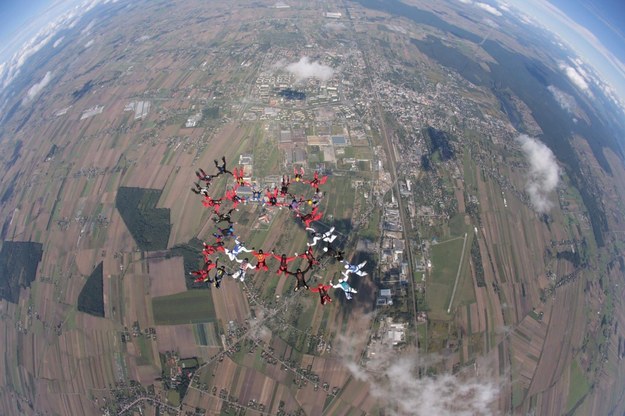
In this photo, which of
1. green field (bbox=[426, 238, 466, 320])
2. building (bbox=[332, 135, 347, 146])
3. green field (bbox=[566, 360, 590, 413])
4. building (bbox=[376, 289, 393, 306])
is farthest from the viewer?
building (bbox=[332, 135, 347, 146])

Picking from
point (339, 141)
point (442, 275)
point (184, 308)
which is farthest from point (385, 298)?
point (339, 141)

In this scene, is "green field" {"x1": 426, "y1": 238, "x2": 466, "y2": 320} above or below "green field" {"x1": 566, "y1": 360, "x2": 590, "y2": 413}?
above

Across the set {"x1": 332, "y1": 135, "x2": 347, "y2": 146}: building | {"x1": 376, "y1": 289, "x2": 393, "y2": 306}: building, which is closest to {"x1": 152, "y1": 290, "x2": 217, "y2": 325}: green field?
{"x1": 376, "y1": 289, "x2": 393, "y2": 306}: building

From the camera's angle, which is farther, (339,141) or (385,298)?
(339,141)

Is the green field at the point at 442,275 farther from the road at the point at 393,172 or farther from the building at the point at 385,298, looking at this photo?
the building at the point at 385,298

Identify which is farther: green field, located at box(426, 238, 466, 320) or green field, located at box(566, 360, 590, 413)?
green field, located at box(566, 360, 590, 413)

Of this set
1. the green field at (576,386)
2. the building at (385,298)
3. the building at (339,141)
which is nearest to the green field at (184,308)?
the building at (385,298)

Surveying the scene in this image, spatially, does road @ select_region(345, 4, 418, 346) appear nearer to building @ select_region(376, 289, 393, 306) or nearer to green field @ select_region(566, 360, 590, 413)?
building @ select_region(376, 289, 393, 306)

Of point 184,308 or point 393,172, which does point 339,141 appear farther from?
point 184,308
